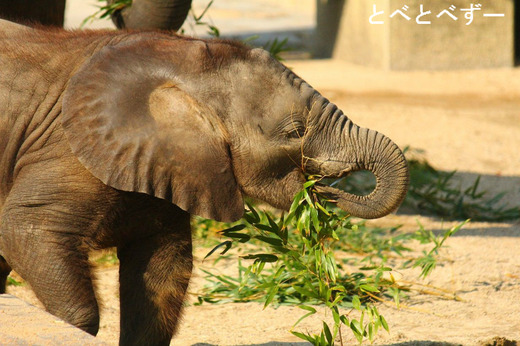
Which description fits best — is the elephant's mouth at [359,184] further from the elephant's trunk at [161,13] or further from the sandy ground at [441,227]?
the elephant's trunk at [161,13]

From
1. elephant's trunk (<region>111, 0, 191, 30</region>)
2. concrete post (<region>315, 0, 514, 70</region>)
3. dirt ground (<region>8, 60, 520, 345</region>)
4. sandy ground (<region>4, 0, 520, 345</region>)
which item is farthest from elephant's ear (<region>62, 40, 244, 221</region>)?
concrete post (<region>315, 0, 514, 70</region>)

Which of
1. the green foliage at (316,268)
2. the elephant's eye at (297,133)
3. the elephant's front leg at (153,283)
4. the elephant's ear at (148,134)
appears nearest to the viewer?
the elephant's ear at (148,134)

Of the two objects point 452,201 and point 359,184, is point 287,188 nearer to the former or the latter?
point 452,201

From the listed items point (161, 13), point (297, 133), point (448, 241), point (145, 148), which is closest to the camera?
point (145, 148)

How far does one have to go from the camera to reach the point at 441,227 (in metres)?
6.84

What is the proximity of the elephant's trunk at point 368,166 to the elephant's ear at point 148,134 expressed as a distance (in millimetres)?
457

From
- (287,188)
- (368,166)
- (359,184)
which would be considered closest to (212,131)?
(287,188)

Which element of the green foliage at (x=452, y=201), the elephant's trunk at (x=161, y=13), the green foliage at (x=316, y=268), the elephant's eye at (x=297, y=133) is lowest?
the green foliage at (x=452, y=201)

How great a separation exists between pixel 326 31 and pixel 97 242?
560 inches

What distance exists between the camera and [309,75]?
590 inches

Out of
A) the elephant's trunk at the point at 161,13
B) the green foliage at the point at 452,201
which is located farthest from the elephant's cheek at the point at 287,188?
the green foliage at the point at 452,201

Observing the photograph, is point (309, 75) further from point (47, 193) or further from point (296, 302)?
point (47, 193)

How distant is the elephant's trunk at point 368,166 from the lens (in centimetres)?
377

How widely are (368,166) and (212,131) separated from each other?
0.65m
